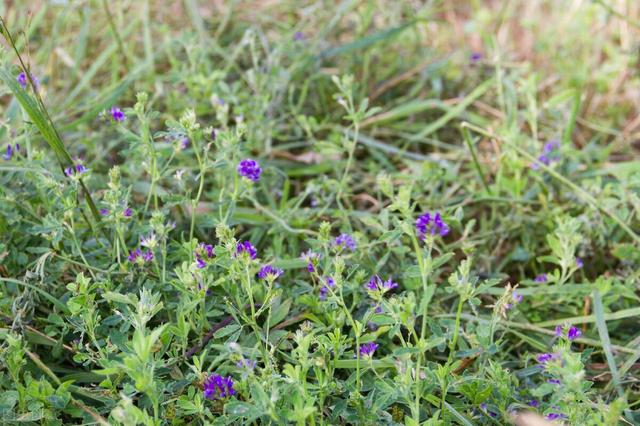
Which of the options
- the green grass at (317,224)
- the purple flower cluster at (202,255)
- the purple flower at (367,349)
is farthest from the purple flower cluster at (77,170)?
the purple flower at (367,349)

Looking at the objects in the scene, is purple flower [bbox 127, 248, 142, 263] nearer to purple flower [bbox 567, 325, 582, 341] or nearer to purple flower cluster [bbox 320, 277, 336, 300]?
purple flower cluster [bbox 320, 277, 336, 300]

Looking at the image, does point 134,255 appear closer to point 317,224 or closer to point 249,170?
point 249,170

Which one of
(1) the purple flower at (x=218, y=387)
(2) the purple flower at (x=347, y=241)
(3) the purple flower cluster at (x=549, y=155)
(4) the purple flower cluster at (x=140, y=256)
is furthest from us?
(3) the purple flower cluster at (x=549, y=155)

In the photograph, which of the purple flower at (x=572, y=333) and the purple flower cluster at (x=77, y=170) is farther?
the purple flower cluster at (x=77, y=170)

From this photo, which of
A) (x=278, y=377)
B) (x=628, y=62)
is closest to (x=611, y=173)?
(x=628, y=62)

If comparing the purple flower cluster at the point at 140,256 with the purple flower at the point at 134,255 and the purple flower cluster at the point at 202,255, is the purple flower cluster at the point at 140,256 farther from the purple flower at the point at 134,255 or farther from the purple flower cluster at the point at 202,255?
the purple flower cluster at the point at 202,255

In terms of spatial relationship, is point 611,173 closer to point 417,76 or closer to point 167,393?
point 417,76

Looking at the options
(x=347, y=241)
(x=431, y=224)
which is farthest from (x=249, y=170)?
(x=431, y=224)
